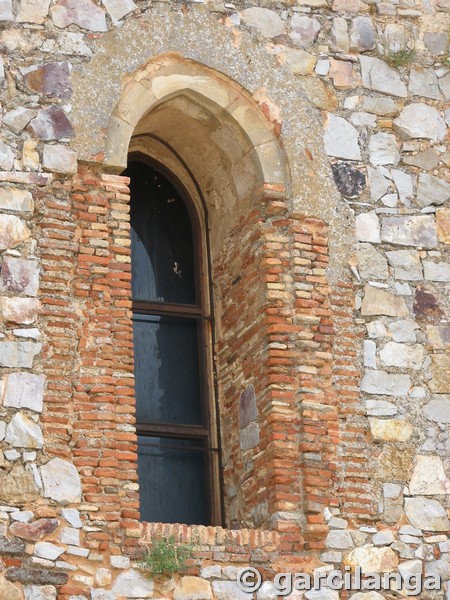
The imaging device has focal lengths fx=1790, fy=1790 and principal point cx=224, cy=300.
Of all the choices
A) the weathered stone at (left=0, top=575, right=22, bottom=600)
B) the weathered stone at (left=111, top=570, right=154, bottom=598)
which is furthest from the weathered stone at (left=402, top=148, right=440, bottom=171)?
the weathered stone at (left=0, top=575, right=22, bottom=600)

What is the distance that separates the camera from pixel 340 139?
41.5 ft

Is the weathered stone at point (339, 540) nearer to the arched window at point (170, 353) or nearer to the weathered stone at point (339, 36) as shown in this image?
the arched window at point (170, 353)

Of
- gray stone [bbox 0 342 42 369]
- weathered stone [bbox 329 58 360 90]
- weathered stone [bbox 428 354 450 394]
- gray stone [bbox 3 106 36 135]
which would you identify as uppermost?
weathered stone [bbox 329 58 360 90]

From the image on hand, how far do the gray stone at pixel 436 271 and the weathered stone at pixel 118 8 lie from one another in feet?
8.87

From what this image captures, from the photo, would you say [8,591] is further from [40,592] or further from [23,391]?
[23,391]

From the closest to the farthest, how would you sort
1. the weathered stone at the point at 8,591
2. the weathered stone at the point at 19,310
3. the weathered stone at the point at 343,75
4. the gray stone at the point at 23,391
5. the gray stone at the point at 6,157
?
1. the weathered stone at the point at 8,591
2. the gray stone at the point at 23,391
3. the weathered stone at the point at 19,310
4. the gray stone at the point at 6,157
5. the weathered stone at the point at 343,75

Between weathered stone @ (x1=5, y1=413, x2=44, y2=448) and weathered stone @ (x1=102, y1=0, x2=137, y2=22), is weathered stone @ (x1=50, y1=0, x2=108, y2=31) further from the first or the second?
weathered stone @ (x1=5, y1=413, x2=44, y2=448)

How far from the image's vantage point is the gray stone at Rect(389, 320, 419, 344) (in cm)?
1227

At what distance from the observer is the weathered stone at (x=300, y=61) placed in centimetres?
1269

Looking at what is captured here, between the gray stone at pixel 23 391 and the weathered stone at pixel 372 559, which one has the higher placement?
the gray stone at pixel 23 391

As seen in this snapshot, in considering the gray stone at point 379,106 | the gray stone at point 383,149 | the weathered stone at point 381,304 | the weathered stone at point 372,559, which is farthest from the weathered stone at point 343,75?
the weathered stone at point 372,559

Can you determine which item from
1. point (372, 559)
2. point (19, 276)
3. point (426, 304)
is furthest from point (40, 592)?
point (426, 304)

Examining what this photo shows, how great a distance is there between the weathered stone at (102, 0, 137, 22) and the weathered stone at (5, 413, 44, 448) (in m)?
2.97

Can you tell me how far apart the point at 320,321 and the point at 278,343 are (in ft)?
1.13
